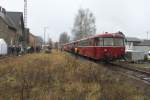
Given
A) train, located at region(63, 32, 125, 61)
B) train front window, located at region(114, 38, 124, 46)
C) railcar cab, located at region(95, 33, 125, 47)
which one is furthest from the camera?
train front window, located at region(114, 38, 124, 46)

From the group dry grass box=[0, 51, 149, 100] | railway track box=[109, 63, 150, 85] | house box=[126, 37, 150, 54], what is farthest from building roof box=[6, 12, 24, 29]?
dry grass box=[0, 51, 149, 100]

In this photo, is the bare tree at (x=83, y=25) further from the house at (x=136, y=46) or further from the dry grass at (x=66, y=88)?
the dry grass at (x=66, y=88)

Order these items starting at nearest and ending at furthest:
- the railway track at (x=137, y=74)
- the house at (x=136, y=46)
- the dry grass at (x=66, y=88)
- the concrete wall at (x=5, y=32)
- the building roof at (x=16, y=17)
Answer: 1. the dry grass at (x=66, y=88)
2. the railway track at (x=137, y=74)
3. the house at (x=136, y=46)
4. the concrete wall at (x=5, y=32)
5. the building roof at (x=16, y=17)

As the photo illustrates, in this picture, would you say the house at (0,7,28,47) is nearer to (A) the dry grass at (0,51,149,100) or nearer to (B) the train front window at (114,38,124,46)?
(B) the train front window at (114,38,124,46)

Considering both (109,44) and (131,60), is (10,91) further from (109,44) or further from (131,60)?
(131,60)

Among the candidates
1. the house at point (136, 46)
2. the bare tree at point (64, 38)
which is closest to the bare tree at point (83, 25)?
the house at point (136, 46)

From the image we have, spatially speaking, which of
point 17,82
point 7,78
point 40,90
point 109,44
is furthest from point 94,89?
point 109,44

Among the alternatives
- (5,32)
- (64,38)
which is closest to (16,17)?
(5,32)

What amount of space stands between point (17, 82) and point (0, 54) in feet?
106

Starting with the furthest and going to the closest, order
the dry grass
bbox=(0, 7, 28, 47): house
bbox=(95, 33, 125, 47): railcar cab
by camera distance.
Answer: bbox=(0, 7, 28, 47): house
bbox=(95, 33, 125, 47): railcar cab
the dry grass

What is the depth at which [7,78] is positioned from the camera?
62.0ft

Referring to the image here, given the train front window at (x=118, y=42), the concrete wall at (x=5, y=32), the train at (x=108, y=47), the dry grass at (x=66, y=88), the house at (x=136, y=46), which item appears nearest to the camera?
the dry grass at (x=66, y=88)

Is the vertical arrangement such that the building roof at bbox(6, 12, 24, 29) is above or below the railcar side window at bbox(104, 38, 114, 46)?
above

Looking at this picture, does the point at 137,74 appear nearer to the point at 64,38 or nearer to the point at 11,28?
the point at 11,28
